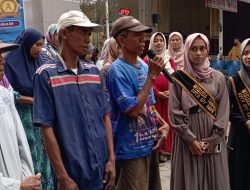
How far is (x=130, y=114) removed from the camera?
285 cm

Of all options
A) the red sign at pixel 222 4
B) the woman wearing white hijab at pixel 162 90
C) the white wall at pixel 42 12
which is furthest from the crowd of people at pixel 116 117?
the red sign at pixel 222 4

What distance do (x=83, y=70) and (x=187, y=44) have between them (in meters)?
1.29

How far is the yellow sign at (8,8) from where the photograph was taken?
854 centimetres

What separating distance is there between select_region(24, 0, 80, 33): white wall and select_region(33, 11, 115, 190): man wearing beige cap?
872 cm

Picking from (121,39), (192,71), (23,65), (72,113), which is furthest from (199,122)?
(23,65)

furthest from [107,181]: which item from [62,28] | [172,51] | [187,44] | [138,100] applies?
[172,51]

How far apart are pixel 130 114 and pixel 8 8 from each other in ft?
21.9

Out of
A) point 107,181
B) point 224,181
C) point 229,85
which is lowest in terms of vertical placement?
point 224,181

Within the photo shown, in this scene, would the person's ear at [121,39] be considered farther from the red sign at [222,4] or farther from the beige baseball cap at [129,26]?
the red sign at [222,4]

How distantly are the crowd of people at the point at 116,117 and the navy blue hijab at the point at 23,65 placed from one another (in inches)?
0.4

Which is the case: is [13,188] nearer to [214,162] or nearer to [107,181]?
[107,181]

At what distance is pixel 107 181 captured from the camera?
8.27 ft

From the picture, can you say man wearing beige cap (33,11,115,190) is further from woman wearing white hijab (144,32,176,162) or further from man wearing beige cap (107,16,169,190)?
woman wearing white hijab (144,32,176,162)

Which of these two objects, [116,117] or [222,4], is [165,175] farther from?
[222,4]
